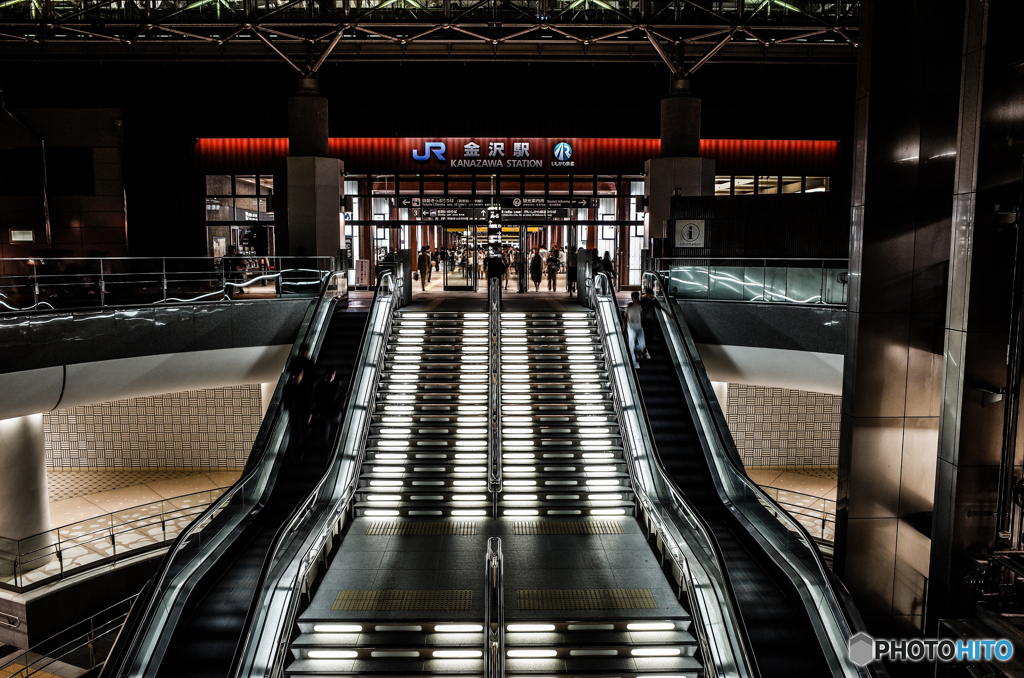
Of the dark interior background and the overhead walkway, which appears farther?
the dark interior background

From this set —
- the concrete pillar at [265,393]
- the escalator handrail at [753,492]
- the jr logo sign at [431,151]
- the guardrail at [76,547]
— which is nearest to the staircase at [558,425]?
the escalator handrail at [753,492]

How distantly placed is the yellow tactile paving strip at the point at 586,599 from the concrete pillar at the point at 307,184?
1530 centimetres

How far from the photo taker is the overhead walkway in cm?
669

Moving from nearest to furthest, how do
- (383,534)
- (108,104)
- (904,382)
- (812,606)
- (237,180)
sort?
(812,606), (904,382), (383,534), (108,104), (237,180)

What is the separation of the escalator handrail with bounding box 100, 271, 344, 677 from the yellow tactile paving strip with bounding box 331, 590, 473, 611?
1.72m

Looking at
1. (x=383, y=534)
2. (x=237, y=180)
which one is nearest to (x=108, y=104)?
(x=237, y=180)

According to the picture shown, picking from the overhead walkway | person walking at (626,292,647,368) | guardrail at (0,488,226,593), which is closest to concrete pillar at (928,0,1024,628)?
the overhead walkway

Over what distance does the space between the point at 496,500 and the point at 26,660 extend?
7096 millimetres

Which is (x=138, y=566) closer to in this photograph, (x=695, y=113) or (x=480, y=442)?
(x=480, y=442)

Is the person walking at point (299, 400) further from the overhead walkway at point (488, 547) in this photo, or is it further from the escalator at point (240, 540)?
the overhead walkway at point (488, 547)

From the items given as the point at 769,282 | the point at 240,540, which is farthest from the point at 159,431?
the point at 769,282

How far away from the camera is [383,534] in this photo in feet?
29.9

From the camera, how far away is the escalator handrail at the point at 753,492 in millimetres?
6701

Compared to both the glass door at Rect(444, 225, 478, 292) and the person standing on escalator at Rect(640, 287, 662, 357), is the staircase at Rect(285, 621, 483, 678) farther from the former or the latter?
the glass door at Rect(444, 225, 478, 292)
